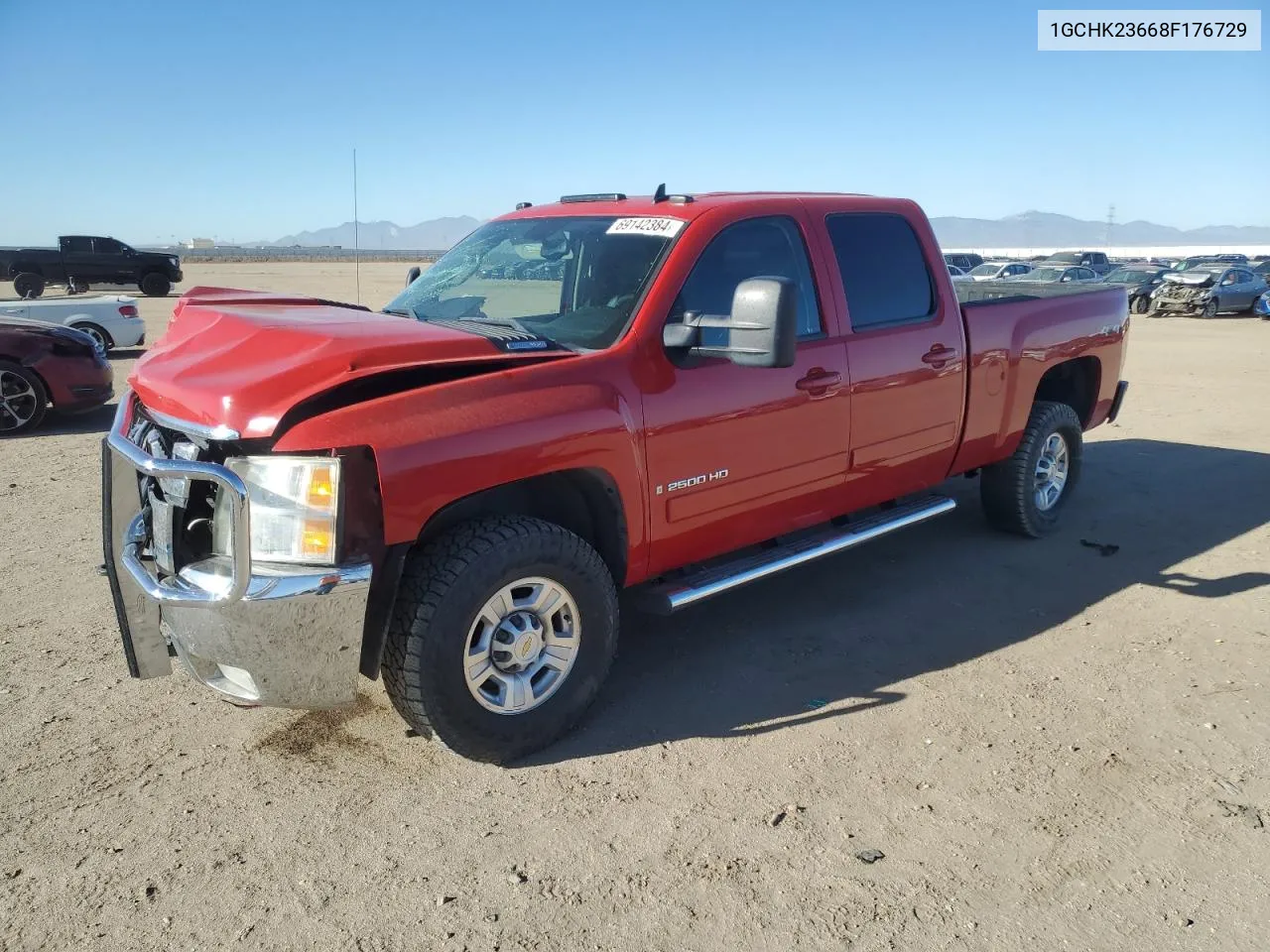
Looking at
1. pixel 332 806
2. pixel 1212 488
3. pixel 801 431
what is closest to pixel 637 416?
pixel 801 431

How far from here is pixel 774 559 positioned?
14.2ft

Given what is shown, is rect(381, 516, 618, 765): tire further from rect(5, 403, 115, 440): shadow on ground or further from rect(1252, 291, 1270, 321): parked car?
rect(1252, 291, 1270, 321): parked car

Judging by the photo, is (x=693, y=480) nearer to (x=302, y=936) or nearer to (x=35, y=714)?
(x=302, y=936)

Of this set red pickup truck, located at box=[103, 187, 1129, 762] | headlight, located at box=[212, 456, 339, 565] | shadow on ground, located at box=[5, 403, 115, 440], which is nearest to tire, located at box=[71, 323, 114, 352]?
shadow on ground, located at box=[5, 403, 115, 440]

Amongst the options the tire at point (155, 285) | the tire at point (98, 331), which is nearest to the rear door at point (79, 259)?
the tire at point (155, 285)

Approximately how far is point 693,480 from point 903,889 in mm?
1674

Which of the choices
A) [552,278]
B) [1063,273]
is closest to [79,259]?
[1063,273]

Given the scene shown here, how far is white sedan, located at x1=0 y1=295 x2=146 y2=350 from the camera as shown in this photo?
13453 millimetres

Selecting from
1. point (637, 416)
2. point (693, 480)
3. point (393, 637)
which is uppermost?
point (637, 416)

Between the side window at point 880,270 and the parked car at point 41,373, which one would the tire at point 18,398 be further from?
the side window at point 880,270

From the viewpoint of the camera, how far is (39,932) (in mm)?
2664

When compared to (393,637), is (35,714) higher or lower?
lower

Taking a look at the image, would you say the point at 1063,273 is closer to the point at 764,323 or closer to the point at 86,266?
the point at 764,323

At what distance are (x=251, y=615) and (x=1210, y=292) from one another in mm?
27996
